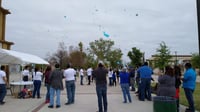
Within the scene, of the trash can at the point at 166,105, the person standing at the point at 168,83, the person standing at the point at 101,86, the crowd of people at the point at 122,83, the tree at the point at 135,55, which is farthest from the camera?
the tree at the point at 135,55

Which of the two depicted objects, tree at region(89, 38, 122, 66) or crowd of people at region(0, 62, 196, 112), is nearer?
crowd of people at region(0, 62, 196, 112)

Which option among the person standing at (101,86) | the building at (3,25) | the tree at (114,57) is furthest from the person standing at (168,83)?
the tree at (114,57)

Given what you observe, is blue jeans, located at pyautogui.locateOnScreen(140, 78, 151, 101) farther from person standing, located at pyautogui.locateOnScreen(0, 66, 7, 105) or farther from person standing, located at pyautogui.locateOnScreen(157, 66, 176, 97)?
person standing, located at pyautogui.locateOnScreen(0, 66, 7, 105)

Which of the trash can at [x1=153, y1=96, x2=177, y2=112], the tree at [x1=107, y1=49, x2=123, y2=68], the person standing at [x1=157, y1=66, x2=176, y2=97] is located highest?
the tree at [x1=107, y1=49, x2=123, y2=68]

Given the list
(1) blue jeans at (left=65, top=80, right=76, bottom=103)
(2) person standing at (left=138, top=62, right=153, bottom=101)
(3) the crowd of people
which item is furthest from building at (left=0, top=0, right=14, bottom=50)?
(2) person standing at (left=138, top=62, right=153, bottom=101)

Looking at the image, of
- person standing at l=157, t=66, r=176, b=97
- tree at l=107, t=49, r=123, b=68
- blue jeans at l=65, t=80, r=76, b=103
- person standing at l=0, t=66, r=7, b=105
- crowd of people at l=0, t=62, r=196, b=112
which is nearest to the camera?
person standing at l=157, t=66, r=176, b=97

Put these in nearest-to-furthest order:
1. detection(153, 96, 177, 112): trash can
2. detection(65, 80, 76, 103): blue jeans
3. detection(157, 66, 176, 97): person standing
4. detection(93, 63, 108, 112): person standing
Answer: detection(153, 96, 177, 112): trash can < detection(157, 66, 176, 97): person standing < detection(93, 63, 108, 112): person standing < detection(65, 80, 76, 103): blue jeans

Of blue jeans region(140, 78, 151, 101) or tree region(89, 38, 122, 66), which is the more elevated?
tree region(89, 38, 122, 66)

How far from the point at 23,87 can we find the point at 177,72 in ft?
32.2

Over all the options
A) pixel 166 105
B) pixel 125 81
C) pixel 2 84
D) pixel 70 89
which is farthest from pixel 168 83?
pixel 2 84

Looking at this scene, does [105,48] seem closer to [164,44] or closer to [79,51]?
[79,51]

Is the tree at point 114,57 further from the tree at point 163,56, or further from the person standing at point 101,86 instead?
the person standing at point 101,86

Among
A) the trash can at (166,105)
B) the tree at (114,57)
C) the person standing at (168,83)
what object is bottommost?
the trash can at (166,105)

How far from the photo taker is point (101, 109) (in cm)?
983
